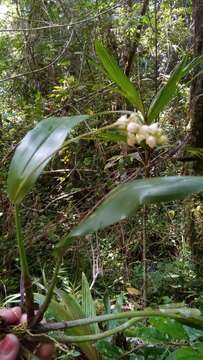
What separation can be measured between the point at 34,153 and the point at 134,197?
7.0 inches

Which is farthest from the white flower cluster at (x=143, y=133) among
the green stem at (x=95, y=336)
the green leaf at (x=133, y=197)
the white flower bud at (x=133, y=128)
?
the green stem at (x=95, y=336)

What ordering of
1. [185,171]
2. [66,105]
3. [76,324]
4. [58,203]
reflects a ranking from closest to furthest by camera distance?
[76,324]
[185,171]
[66,105]
[58,203]

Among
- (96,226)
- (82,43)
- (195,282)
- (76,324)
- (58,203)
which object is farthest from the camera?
(82,43)

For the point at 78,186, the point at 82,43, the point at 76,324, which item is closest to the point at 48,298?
the point at 76,324

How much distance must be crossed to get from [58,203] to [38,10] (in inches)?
52.4

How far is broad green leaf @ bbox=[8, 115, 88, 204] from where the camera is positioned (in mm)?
510

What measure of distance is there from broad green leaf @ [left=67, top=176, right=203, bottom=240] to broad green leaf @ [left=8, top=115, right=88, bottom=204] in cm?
11

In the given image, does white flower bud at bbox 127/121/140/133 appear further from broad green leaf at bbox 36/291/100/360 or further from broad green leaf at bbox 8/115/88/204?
broad green leaf at bbox 36/291/100/360

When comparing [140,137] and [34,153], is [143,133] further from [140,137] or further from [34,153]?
[34,153]

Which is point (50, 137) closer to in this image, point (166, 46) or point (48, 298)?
point (48, 298)

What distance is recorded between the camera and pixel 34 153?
542mm

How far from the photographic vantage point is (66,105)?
2162 mm

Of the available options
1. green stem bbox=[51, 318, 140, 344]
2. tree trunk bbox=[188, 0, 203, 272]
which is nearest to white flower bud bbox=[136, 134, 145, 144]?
green stem bbox=[51, 318, 140, 344]

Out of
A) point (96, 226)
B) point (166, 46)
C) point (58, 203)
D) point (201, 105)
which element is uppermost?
point (166, 46)
